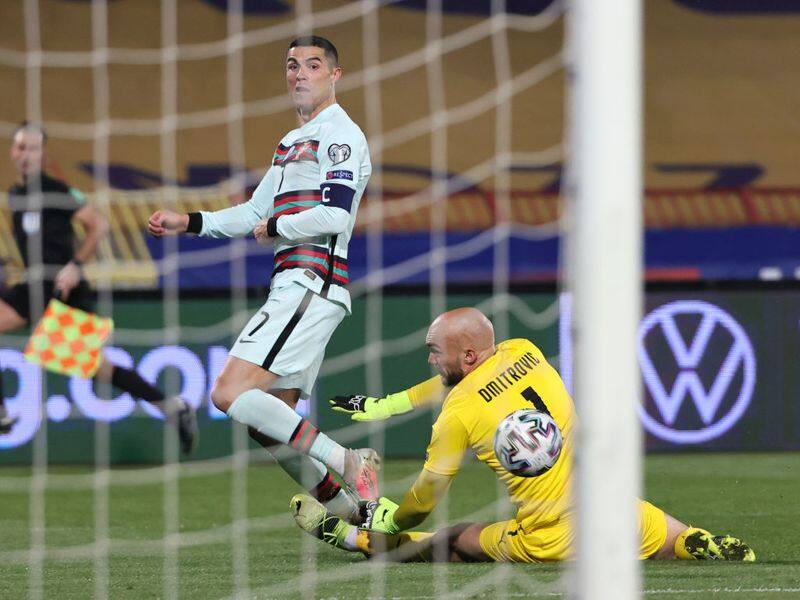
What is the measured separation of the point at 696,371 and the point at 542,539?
3767mm

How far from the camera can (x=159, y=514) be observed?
21.0 ft

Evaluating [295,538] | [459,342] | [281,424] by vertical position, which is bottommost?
[295,538]

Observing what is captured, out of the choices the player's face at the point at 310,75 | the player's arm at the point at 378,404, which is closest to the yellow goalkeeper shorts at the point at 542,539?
the player's arm at the point at 378,404

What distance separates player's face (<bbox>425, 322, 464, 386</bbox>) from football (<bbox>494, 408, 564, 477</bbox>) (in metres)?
0.24

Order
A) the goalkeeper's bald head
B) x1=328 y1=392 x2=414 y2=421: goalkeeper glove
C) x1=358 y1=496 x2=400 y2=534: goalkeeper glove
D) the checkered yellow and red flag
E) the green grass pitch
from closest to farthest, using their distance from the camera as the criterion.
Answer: the green grass pitch < the goalkeeper's bald head < x1=358 y1=496 x2=400 y2=534: goalkeeper glove < x1=328 y1=392 x2=414 y2=421: goalkeeper glove < the checkered yellow and red flag

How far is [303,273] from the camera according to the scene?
5.21 metres

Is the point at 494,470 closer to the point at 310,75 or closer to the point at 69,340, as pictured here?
the point at 310,75

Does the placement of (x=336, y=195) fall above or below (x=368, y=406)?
above

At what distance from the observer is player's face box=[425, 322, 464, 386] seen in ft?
15.0

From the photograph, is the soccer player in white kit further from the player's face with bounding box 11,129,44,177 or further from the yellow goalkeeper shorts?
the player's face with bounding box 11,129,44,177

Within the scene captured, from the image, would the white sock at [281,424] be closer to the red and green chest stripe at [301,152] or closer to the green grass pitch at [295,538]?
the green grass pitch at [295,538]

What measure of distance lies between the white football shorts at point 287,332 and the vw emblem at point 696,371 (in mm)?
3261

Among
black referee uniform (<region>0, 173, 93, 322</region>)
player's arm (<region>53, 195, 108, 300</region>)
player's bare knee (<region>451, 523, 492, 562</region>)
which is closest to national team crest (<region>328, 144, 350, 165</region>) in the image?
player's bare knee (<region>451, 523, 492, 562</region>)

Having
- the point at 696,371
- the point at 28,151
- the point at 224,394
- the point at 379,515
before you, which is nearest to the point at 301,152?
the point at 224,394
